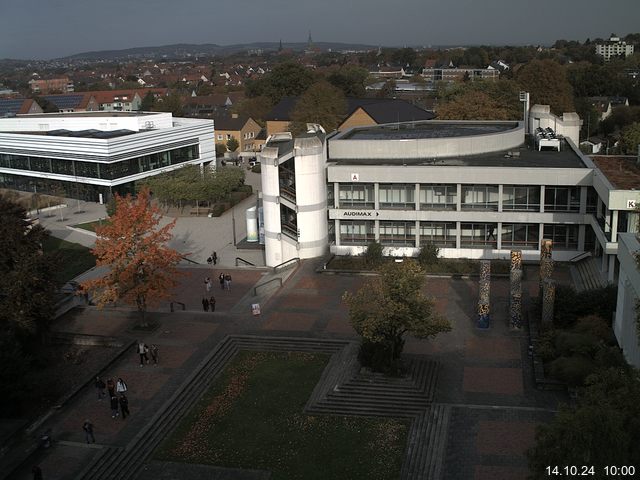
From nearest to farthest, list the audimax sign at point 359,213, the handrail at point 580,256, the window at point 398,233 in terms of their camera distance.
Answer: the handrail at point 580,256 → the audimax sign at point 359,213 → the window at point 398,233

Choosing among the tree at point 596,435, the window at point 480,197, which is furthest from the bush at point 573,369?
the window at point 480,197

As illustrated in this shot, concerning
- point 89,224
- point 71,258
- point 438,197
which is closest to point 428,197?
point 438,197

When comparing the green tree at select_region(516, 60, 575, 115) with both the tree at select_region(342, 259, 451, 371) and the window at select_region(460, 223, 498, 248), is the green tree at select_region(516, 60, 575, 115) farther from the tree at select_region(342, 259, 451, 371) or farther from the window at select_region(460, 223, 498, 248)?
the tree at select_region(342, 259, 451, 371)

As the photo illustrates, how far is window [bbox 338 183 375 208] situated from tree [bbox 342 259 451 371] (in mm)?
16533

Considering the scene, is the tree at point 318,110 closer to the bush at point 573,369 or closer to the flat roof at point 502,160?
the flat roof at point 502,160

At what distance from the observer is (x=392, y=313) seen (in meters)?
26.4

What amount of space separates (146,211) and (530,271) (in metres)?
21.5

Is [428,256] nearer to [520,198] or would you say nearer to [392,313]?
[520,198]

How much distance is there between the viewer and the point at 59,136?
2773 inches

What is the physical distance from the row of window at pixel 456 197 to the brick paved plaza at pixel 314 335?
15.3ft

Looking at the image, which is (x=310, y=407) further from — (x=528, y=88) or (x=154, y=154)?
(x=528, y=88)

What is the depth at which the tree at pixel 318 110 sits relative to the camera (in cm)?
8238

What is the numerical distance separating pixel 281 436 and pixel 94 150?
48920mm

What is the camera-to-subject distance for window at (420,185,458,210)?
139ft
